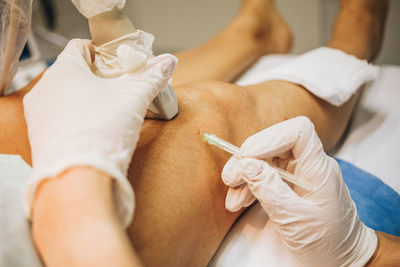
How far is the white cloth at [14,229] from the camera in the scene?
532 millimetres

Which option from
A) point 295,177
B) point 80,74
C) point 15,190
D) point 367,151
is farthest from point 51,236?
point 367,151

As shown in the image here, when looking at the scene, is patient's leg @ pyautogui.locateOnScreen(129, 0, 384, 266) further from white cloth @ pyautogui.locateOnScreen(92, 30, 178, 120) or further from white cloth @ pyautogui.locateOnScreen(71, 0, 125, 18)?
white cloth @ pyautogui.locateOnScreen(71, 0, 125, 18)

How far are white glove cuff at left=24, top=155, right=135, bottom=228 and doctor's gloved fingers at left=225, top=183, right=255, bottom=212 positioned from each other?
347 millimetres

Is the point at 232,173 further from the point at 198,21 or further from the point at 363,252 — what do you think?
the point at 198,21

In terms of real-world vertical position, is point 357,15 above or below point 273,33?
above

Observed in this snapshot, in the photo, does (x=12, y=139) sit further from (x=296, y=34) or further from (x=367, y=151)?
(x=296, y=34)

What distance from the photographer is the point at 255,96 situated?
1.02 m

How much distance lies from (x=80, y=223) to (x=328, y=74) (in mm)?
1059

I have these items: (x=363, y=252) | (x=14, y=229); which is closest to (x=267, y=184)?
(x=363, y=252)

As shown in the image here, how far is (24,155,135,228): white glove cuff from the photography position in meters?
0.47

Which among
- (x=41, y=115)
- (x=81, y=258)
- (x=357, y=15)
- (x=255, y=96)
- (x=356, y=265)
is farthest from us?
(x=357, y=15)

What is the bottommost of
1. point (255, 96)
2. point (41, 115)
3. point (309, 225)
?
point (309, 225)

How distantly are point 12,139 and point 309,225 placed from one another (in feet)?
2.72

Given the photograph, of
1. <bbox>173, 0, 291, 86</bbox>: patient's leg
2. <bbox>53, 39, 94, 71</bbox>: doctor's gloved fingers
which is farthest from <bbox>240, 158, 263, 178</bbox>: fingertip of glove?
<bbox>173, 0, 291, 86</bbox>: patient's leg
